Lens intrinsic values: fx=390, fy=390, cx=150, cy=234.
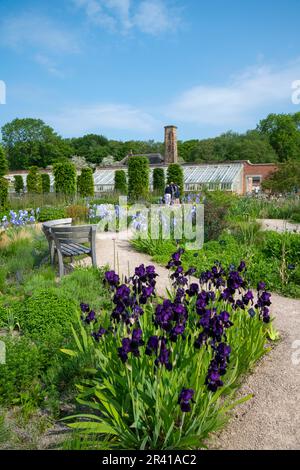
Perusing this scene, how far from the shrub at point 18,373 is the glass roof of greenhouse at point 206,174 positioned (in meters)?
31.4

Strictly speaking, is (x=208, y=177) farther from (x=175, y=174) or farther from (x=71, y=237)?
(x=71, y=237)

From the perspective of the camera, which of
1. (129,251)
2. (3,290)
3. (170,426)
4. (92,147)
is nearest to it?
(170,426)

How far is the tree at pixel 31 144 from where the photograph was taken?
5991 cm

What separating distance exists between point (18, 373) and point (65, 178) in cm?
1865

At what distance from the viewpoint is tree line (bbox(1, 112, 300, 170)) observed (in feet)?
172

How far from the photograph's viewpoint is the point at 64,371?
3.33 m

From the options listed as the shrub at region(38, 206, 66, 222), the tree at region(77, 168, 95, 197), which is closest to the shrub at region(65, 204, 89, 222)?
the shrub at region(38, 206, 66, 222)

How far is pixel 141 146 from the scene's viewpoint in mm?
66188

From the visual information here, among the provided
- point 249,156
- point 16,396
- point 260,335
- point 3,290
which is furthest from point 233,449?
point 249,156

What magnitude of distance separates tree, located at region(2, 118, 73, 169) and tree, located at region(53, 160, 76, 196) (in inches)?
1434

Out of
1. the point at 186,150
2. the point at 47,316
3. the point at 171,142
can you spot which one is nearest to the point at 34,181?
the point at 171,142

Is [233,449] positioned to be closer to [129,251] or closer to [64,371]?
[64,371]

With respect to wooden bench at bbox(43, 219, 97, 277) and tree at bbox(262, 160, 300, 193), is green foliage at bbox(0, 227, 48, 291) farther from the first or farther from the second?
tree at bbox(262, 160, 300, 193)
